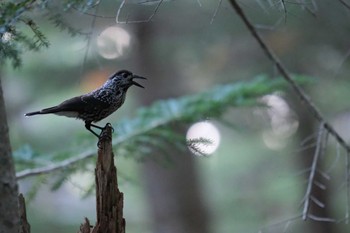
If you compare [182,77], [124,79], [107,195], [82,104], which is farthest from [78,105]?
[182,77]

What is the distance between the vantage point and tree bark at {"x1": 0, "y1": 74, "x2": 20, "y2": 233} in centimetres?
261

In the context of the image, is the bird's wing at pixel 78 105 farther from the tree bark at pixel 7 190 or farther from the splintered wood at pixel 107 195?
the tree bark at pixel 7 190

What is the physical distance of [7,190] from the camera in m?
2.64

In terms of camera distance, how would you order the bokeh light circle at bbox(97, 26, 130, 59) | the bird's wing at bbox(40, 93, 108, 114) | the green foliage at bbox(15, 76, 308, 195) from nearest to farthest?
1. the bird's wing at bbox(40, 93, 108, 114)
2. the green foliage at bbox(15, 76, 308, 195)
3. the bokeh light circle at bbox(97, 26, 130, 59)

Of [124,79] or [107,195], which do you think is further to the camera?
[124,79]

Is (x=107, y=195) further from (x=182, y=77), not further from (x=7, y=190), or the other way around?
(x=182, y=77)

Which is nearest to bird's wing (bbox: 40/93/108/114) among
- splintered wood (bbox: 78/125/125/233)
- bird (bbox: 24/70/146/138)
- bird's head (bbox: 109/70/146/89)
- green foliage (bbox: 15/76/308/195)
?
bird (bbox: 24/70/146/138)

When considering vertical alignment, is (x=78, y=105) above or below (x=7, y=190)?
above

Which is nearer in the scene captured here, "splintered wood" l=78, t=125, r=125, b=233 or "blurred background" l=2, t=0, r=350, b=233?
"splintered wood" l=78, t=125, r=125, b=233

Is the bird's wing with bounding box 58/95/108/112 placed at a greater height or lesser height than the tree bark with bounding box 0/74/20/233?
greater

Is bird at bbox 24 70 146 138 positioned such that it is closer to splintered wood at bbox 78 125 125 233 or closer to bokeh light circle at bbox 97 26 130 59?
→ splintered wood at bbox 78 125 125 233

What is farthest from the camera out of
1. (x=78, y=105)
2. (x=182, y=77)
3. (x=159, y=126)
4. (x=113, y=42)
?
(x=182, y=77)

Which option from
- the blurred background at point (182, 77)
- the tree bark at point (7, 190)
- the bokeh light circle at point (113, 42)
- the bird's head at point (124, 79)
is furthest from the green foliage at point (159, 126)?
the tree bark at point (7, 190)

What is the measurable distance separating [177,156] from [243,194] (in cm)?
389
